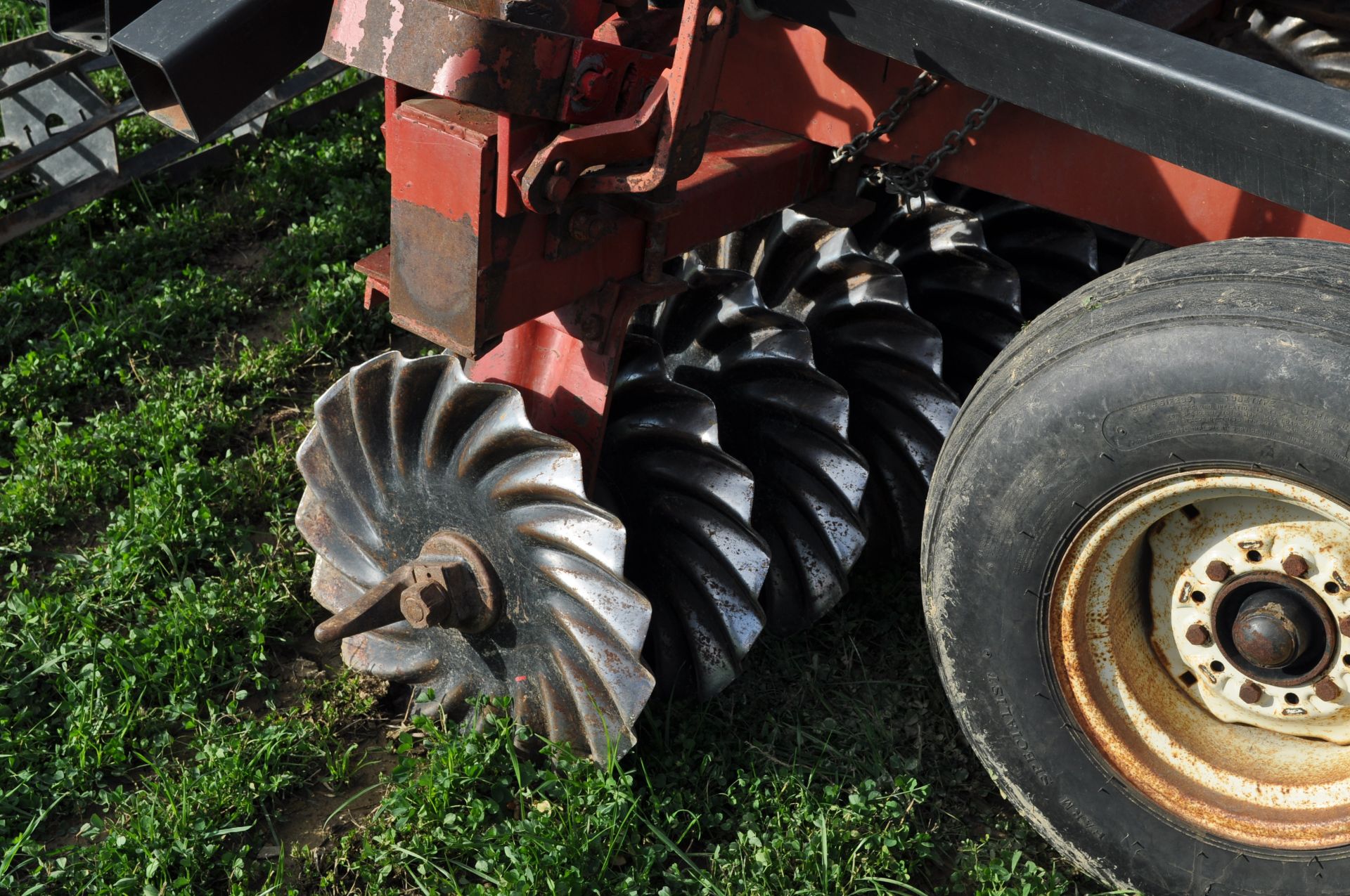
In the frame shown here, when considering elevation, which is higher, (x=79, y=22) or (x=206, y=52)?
(x=206, y=52)

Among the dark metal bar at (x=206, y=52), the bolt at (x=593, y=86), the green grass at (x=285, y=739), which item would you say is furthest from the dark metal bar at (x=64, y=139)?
the bolt at (x=593, y=86)

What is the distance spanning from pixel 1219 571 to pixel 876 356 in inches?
37.7

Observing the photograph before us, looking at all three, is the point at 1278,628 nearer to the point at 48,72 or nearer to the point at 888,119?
the point at 888,119

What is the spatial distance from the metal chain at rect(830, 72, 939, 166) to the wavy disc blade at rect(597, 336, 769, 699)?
20.4 inches

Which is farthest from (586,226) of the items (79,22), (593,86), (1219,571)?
(79,22)

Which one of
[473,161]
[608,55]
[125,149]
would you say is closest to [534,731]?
[473,161]

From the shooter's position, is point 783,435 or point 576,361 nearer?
point 576,361

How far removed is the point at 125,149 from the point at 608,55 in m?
3.18

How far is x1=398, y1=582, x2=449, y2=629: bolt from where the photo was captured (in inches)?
92.4

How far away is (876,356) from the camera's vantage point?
2.86 metres

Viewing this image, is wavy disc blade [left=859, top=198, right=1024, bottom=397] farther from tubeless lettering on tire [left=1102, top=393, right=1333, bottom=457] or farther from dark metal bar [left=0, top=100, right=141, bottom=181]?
dark metal bar [left=0, top=100, right=141, bottom=181]

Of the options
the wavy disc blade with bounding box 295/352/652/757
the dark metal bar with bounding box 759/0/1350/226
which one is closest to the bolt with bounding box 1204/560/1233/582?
the dark metal bar with bounding box 759/0/1350/226

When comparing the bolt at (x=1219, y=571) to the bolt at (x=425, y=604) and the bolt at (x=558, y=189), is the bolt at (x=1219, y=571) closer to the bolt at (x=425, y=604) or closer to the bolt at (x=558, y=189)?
the bolt at (x=558, y=189)

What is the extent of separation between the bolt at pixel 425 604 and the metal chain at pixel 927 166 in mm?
1144
